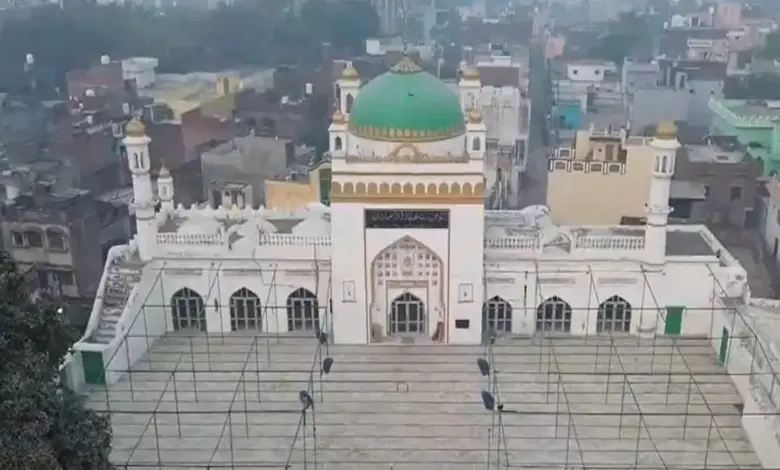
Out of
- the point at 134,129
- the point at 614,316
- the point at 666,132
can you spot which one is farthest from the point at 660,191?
the point at 134,129

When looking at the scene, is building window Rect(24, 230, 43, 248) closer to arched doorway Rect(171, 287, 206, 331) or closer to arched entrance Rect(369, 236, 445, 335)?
arched doorway Rect(171, 287, 206, 331)

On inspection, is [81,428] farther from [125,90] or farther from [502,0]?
[502,0]

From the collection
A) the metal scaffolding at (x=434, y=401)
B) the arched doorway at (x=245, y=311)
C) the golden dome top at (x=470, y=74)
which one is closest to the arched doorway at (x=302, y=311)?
the metal scaffolding at (x=434, y=401)

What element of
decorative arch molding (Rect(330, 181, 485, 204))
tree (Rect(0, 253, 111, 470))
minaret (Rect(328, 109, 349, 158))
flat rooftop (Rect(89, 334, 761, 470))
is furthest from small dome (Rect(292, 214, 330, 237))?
tree (Rect(0, 253, 111, 470))

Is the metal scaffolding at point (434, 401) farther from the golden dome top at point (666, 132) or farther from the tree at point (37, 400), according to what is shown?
the golden dome top at point (666, 132)

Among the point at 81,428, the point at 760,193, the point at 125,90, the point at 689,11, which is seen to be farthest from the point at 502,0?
the point at 81,428

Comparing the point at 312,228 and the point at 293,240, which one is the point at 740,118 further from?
the point at 293,240
